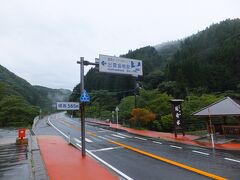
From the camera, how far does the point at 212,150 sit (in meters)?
15.8

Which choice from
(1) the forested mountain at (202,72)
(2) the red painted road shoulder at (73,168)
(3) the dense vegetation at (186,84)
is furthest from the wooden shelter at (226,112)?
(1) the forested mountain at (202,72)

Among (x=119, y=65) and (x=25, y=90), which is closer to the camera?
(x=119, y=65)

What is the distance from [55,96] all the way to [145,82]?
76.3 m

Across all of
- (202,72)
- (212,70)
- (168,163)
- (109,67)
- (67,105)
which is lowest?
(168,163)

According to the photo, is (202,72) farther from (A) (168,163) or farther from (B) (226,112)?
(A) (168,163)

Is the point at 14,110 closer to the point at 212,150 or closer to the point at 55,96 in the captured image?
the point at 212,150

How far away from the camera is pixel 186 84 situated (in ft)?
186

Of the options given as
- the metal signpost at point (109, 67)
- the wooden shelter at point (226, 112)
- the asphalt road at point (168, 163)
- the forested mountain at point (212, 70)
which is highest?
the forested mountain at point (212, 70)

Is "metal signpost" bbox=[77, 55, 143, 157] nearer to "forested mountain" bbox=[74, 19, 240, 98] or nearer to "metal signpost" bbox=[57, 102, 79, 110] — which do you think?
"metal signpost" bbox=[57, 102, 79, 110]

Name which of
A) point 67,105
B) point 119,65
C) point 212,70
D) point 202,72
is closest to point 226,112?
point 119,65

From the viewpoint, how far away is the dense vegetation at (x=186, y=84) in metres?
33.0

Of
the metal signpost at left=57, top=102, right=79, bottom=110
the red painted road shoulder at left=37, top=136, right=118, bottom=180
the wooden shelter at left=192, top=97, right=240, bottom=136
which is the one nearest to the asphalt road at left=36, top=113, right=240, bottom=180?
the red painted road shoulder at left=37, top=136, right=118, bottom=180

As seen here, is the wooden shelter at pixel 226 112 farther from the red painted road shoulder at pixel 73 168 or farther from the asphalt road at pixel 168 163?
the red painted road shoulder at pixel 73 168

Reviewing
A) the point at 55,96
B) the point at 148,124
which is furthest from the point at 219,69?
the point at 55,96
